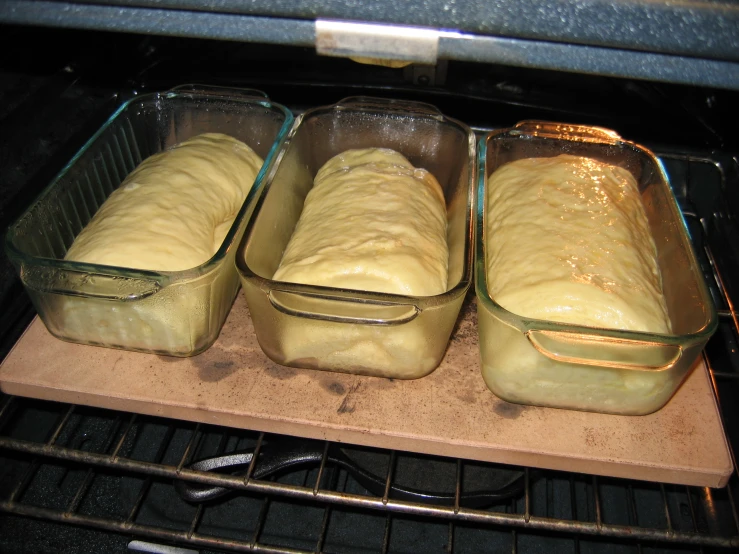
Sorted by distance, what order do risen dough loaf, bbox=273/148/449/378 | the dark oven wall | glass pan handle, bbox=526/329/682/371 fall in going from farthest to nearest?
the dark oven wall < risen dough loaf, bbox=273/148/449/378 < glass pan handle, bbox=526/329/682/371

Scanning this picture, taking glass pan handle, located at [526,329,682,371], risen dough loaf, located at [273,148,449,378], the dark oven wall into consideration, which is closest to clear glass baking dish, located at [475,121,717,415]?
glass pan handle, located at [526,329,682,371]

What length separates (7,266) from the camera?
3.52 feet

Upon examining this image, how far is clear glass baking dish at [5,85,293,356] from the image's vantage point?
88 centimetres

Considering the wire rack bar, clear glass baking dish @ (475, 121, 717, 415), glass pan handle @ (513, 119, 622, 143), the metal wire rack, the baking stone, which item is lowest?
the metal wire rack

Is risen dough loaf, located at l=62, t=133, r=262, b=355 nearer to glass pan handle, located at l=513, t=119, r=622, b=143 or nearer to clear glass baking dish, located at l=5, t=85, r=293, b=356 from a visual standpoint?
clear glass baking dish, located at l=5, t=85, r=293, b=356

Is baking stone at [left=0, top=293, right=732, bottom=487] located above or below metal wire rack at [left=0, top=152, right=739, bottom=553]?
above

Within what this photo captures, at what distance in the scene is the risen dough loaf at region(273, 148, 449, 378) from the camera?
90cm

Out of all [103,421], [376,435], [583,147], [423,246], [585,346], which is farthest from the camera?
[103,421]

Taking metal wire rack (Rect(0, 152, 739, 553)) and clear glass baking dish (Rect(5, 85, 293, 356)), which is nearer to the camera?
clear glass baking dish (Rect(5, 85, 293, 356))

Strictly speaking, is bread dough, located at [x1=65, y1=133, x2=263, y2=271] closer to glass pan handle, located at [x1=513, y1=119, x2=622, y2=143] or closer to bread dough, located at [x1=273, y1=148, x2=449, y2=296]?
bread dough, located at [x1=273, y1=148, x2=449, y2=296]

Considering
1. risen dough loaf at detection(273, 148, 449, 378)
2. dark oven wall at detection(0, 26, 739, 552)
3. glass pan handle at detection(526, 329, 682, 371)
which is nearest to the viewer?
glass pan handle at detection(526, 329, 682, 371)

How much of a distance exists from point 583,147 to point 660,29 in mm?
801

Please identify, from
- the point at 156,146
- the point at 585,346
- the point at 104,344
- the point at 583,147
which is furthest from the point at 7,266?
the point at 583,147

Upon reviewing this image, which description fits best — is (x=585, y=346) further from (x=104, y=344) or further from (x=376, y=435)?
(x=104, y=344)
